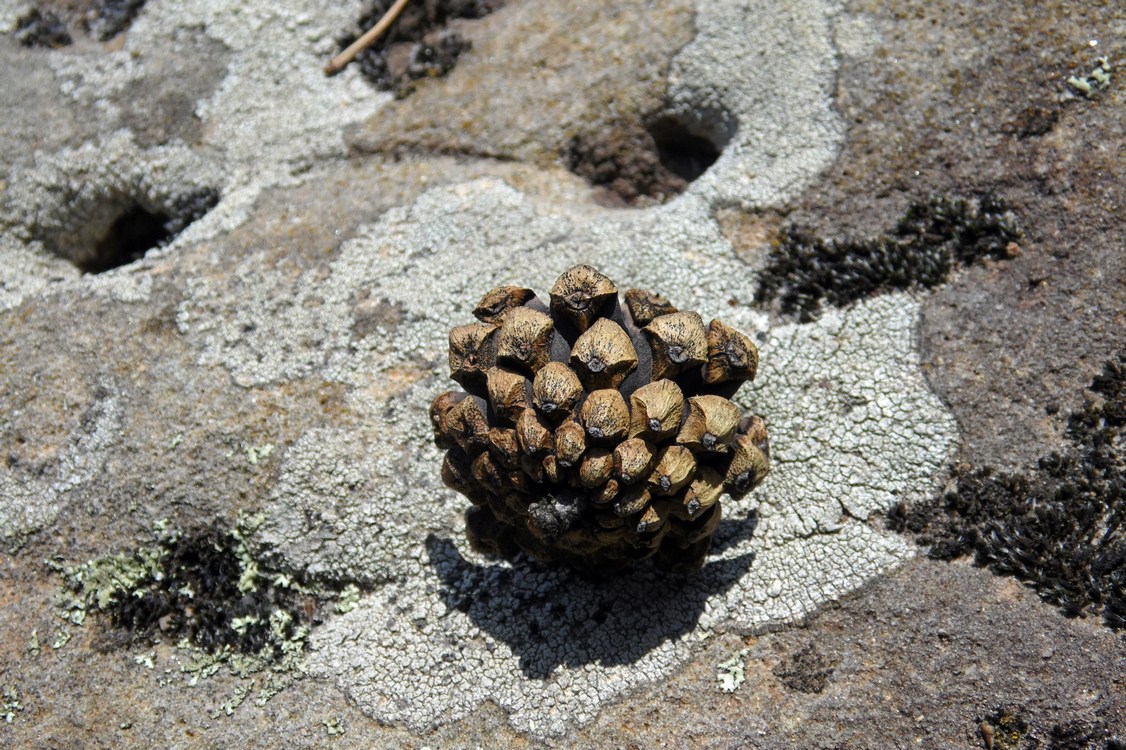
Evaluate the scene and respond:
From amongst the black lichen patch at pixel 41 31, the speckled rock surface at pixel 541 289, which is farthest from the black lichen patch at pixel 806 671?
the black lichen patch at pixel 41 31

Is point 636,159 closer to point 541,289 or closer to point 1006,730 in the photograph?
point 541,289

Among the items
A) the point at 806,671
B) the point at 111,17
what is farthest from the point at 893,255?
the point at 111,17

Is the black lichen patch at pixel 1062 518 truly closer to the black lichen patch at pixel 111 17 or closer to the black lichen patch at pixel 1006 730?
the black lichen patch at pixel 1006 730

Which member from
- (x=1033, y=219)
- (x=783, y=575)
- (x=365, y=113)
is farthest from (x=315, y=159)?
(x=1033, y=219)

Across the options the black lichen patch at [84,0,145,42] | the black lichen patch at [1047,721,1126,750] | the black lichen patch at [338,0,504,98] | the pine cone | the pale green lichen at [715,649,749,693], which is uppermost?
the black lichen patch at [84,0,145,42]

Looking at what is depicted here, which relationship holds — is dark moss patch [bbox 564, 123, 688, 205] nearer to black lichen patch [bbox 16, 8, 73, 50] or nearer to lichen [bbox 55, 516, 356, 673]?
lichen [bbox 55, 516, 356, 673]

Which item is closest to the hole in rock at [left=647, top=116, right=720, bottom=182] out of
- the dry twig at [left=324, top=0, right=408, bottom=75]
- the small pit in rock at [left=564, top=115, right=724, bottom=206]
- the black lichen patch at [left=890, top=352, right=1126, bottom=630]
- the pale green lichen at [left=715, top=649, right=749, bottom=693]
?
the small pit in rock at [left=564, top=115, right=724, bottom=206]

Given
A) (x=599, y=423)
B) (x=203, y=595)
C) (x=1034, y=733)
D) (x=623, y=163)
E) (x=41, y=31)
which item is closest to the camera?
(x=599, y=423)
